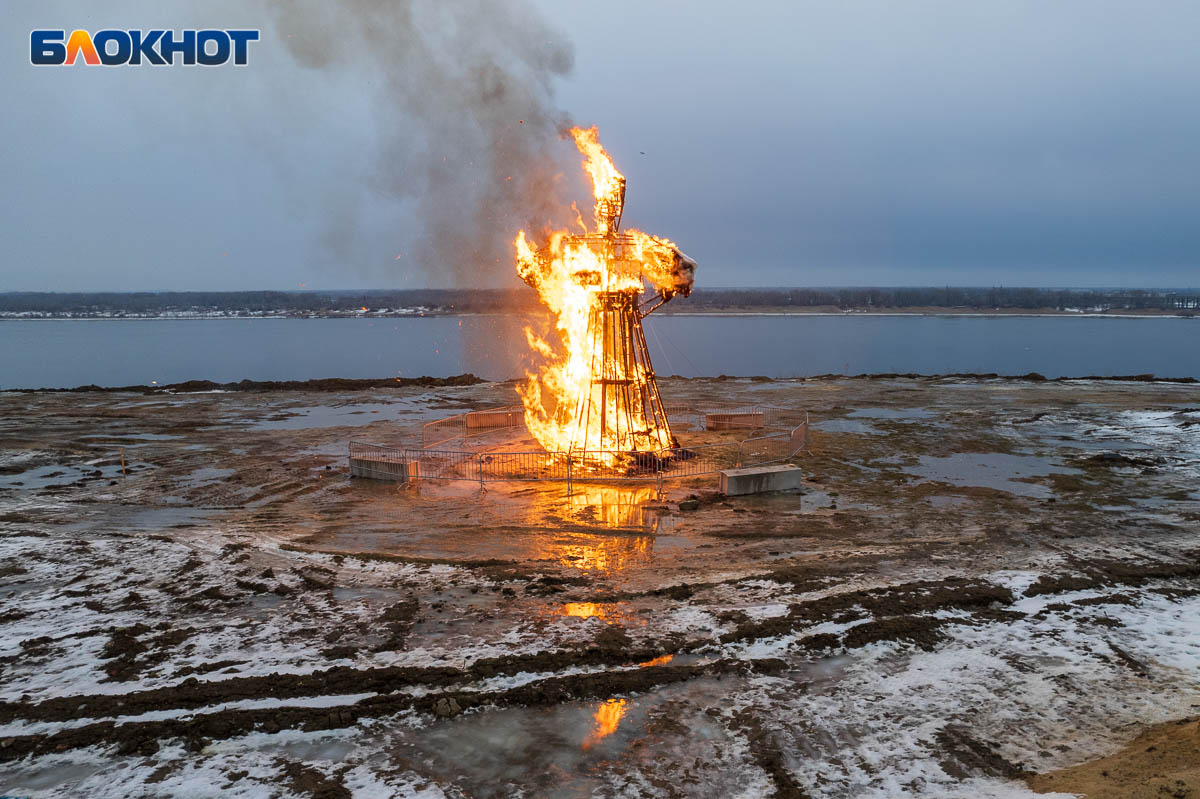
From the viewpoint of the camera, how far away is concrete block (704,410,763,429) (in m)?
30.7

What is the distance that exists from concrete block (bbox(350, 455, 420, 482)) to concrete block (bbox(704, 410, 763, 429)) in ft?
41.5

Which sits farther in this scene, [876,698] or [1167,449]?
[1167,449]

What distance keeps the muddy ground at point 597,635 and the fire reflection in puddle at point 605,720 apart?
51mm

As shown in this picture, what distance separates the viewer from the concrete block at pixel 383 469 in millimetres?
22484

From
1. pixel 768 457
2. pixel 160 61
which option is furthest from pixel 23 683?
pixel 160 61

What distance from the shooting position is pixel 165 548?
16.0m

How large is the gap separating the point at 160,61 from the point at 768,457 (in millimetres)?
25659

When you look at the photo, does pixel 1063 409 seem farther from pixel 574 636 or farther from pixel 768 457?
pixel 574 636

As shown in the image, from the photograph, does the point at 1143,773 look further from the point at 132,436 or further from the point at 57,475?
the point at 132,436

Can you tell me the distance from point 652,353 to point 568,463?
266ft

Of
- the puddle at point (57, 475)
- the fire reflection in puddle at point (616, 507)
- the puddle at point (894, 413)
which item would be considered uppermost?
the puddle at point (894, 413)

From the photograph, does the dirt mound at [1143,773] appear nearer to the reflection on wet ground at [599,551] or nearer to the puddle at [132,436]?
the reflection on wet ground at [599,551]

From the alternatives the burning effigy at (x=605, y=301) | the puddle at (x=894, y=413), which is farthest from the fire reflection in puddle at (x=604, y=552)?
the puddle at (x=894, y=413)

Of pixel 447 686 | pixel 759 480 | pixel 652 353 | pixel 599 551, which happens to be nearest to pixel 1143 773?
pixel 447 686
